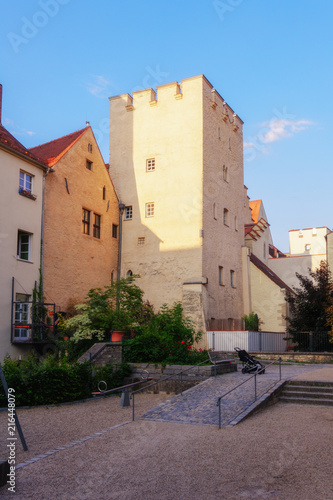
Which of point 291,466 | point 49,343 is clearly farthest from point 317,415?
point 49,343

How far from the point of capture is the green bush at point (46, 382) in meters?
14.2

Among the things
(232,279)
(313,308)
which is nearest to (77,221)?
(232,279)

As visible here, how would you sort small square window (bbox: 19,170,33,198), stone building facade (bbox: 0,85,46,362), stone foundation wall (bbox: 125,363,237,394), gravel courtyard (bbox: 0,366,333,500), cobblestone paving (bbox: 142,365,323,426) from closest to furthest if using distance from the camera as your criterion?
gravel courtyard (bbox: 0,366,333,500) < cobblestone paving (bbox: 142,365,323,426) < stone foundation wall (bbox: 125,363,237,394) < stone building facade (bbox: 0,85,46,362) < small square window (bbox: 19,170,33,198)

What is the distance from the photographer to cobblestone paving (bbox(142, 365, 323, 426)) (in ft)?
38.9

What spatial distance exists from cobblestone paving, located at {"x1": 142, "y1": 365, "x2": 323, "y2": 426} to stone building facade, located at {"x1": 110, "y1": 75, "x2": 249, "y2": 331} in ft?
38.4

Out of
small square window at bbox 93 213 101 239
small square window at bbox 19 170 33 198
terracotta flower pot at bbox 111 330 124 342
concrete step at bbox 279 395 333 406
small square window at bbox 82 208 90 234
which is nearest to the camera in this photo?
concrete step at bbox 279 395 333 406

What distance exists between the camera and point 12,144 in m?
21.6

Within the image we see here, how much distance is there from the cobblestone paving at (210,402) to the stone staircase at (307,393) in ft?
1.54

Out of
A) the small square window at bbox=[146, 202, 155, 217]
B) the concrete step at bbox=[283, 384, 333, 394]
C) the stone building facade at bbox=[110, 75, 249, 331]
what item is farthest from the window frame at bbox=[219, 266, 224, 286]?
the concrete step at bbox=[283, 384, 333, 394]

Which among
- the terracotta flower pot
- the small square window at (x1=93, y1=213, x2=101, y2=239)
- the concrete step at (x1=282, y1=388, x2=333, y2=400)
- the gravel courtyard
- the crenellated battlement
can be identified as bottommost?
the gravel courtyard

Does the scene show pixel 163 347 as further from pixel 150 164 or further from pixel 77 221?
pixel 150 164

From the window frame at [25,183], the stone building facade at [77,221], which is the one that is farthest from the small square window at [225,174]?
the window frame at [25,183]

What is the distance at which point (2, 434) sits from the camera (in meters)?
10.4

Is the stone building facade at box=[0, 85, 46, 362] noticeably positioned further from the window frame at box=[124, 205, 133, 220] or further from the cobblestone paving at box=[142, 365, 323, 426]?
the cobblestone paving at box=[142, 365, 323, 426]
